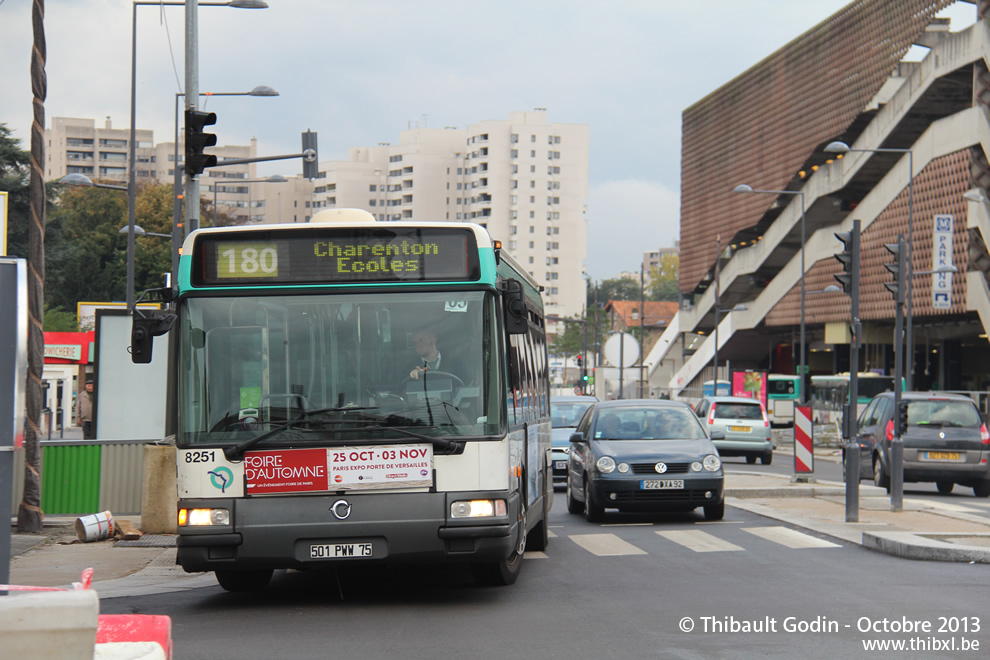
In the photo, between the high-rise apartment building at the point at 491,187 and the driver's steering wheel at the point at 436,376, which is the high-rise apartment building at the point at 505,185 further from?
the driver's steering wheel at the point at 436,376

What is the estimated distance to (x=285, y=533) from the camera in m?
8.77

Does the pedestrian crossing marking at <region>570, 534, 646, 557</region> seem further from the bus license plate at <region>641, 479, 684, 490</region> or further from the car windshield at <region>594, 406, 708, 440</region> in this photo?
the car windshield at <region>594, 406, 708, 440</region>

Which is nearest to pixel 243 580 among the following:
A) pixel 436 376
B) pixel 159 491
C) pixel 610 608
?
pixel 436 376

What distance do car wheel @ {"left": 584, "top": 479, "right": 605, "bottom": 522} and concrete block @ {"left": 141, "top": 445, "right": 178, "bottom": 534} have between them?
5.04 meters

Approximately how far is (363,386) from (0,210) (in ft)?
68.6

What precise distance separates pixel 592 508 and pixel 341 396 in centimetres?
761

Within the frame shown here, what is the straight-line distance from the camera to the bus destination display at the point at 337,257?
9188 mm

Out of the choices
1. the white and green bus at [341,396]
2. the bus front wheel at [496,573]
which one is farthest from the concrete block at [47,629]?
the bus front wheel at [496,573]

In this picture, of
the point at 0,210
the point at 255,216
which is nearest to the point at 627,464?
the point at 0,210

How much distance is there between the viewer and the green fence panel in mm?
16062

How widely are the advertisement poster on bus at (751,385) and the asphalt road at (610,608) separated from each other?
46.1 m

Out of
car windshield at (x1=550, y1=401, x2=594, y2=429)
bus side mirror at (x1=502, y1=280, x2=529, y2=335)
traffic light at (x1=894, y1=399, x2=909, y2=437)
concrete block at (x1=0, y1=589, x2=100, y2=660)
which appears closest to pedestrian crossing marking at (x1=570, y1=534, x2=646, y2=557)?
bus side mirror at (x1=502, y1=280, x2=529, y2=335)

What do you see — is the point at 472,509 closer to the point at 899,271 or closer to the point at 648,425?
the point at 648,425

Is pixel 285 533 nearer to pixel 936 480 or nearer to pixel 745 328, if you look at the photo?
pixel 936 480
